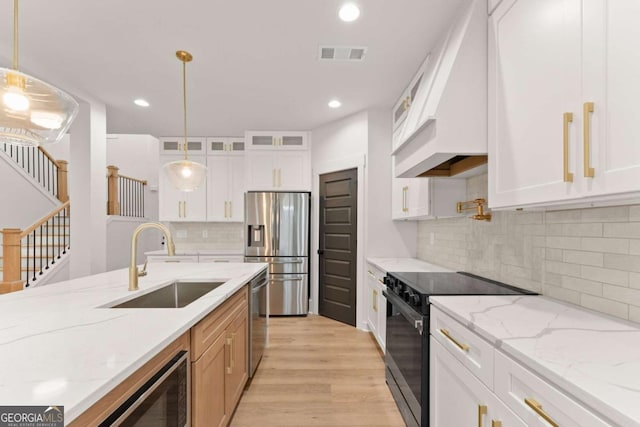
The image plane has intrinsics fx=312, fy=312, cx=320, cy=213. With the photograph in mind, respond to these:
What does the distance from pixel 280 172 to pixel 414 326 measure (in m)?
3.36

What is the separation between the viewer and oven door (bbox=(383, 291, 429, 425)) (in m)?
1.77

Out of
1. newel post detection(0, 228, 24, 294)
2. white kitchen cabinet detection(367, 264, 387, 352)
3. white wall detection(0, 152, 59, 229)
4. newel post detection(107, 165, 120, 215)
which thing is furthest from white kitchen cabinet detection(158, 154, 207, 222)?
white kitchen cabinet detection(367, 264, 387, 352)

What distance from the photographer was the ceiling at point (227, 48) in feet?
6.95

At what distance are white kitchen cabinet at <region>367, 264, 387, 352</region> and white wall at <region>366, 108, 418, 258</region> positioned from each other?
1.23 feet

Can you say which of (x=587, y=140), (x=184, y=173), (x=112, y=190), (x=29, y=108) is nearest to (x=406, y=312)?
(x=587, y=140)

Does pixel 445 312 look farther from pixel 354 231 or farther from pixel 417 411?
pixel 354 231

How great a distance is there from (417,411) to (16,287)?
479 cm

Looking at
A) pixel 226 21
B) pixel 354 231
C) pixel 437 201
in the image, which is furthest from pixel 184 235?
pixel 437 201

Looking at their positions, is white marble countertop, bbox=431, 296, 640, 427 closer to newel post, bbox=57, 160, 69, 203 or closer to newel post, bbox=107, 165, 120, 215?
newel post, bbox=107, 165, 120, 215

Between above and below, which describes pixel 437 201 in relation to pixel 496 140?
below

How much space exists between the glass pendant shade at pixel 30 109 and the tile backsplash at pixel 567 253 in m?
2.62

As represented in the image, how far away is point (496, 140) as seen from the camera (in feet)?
5.45

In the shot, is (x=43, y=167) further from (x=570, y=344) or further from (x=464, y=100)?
(x=570, y=344)

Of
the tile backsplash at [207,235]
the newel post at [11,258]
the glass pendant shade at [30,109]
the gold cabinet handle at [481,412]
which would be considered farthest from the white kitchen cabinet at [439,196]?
the newel post at [11,258]
